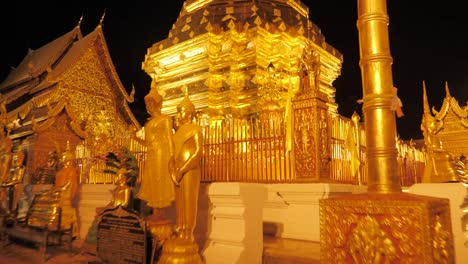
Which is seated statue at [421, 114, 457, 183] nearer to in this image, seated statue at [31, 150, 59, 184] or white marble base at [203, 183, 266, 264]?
white marble base at [203, 183, 266, 264]

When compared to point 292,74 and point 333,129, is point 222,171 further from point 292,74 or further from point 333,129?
point 292,74

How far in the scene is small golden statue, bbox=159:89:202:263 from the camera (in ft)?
11.1

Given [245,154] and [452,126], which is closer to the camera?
[245,154]

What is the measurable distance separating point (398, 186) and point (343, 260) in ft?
1.81

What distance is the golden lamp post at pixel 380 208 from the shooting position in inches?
69.0

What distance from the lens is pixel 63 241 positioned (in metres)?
5.24

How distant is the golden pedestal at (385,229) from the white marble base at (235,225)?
1587 mm

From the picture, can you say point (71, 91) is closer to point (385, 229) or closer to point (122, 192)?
point (122, 192)

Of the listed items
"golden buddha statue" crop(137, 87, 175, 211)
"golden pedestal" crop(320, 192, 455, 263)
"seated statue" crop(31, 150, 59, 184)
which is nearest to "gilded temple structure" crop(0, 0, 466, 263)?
"golden pedestal" crop(320, 192, 455, 263)

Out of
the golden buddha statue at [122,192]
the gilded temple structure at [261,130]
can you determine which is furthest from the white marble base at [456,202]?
the golden buddha statue at [122,192]

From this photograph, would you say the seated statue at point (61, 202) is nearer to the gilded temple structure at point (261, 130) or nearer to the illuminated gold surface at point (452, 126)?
the gilded temple structure at point (261, 130)

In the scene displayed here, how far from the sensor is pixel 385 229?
6.02 feet

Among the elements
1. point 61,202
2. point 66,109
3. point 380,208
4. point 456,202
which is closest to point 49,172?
point 66,109

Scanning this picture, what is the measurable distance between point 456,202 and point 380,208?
82.9 inches
